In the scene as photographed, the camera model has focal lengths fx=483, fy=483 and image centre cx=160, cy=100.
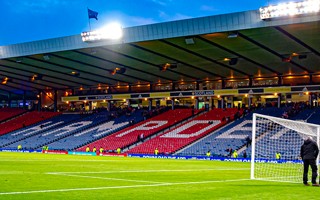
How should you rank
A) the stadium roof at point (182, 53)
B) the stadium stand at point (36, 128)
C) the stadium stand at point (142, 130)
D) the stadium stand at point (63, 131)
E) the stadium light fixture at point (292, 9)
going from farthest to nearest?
the stadium stand at point (36, 128)
the stadium stand at point (63, 131)
the stadium stand at point (142, 130)
the stadium roof at point (182, 53)
the stadium light fixture at point (292, 9)

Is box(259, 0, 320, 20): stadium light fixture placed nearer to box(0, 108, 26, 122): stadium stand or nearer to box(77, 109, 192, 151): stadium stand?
box(77, 109, 192, 151): stadium stand

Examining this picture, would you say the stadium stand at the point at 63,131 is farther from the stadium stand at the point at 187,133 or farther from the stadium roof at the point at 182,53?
the stadium stand at the point at 187,133

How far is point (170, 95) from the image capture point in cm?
6275

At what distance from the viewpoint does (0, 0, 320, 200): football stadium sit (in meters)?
33.0

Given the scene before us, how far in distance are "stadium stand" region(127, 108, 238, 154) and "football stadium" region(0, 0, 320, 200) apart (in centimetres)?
22

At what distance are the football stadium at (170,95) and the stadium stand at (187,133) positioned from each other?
216mm

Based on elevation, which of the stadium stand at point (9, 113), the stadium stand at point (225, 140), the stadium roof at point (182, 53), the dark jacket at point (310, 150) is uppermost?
the stadium roof at point (182, 53)

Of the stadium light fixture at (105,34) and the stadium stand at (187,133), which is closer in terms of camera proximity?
the stadium light fixture at (105,34)

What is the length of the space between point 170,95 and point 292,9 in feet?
106

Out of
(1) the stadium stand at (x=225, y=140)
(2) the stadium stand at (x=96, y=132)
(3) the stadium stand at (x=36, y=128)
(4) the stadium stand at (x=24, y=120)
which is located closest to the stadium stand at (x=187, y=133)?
(1) the stadium stand at (x=225, y=140)

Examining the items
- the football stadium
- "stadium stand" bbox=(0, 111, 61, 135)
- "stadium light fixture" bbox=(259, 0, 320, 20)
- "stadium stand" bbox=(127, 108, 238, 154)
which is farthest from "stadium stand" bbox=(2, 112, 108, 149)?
"stadium light fixture" bbox=(259, 0, 320, 20)

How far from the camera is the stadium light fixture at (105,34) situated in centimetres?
4062

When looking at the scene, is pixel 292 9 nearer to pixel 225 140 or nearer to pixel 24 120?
pixel 225 140

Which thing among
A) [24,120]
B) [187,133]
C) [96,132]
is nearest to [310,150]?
[187,133]
